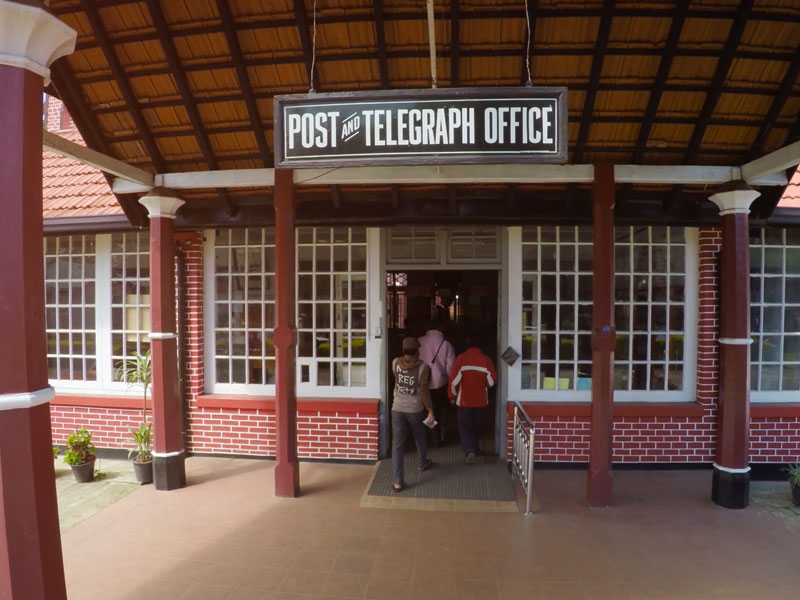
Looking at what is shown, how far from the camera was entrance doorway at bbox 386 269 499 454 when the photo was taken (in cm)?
966

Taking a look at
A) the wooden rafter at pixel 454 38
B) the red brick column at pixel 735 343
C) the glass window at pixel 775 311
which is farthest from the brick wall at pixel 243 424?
the glass window at pixel 775 311

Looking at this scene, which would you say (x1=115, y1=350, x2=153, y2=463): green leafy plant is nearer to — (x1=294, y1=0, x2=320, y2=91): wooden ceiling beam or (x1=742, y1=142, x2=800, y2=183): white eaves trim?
(x1=294, y1=0, x2=320, y2=91): wooden ceiling beam

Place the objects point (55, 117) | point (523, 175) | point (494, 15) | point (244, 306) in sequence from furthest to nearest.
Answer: point (55, 117) < point (244, 306) < point (523, 175) < point (494, 15)

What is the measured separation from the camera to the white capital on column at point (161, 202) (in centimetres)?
558

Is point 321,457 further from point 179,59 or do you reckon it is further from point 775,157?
point 775,157

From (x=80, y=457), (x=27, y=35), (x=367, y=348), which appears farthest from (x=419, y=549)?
(x=80, y=457)

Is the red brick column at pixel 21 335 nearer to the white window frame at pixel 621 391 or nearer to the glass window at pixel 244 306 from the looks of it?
the glass window at pixel 244 306

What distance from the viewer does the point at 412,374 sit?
18.3 feet

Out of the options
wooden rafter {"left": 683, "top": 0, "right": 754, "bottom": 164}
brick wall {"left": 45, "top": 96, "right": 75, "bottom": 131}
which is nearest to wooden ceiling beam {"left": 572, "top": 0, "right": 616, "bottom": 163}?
wooden rafter {"left": 683, "top": 0, "right": 754, "bottom": 164}

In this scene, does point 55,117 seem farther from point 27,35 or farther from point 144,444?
point 27,35

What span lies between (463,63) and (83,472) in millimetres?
6644

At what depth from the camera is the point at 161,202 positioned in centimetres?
562

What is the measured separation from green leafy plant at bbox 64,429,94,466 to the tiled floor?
111cm

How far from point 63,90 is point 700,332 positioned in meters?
8.14
